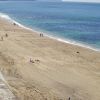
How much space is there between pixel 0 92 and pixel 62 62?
1614 cm

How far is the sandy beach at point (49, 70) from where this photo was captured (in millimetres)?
22766

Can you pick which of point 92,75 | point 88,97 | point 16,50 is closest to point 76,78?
point 92,75

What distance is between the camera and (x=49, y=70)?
30.1 m

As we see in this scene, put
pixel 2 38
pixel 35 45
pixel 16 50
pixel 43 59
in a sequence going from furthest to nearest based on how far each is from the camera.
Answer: pixel 2 38
pixel 35 45
pixel 16 50
pixel 43 59

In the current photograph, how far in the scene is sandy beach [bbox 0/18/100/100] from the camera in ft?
74.7

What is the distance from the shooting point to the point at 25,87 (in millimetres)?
22516

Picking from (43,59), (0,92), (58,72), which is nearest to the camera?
(0,92)

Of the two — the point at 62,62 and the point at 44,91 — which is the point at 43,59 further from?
the point at 44,91

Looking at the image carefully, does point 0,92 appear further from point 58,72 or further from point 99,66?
point 99,66

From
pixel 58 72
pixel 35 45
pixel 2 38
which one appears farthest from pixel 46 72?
pixel 2 38

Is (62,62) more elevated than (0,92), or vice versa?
(0,92)

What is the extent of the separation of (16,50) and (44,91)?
17.4 metres

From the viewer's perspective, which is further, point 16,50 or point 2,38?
point 2,38

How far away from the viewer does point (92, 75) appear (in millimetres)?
28828
